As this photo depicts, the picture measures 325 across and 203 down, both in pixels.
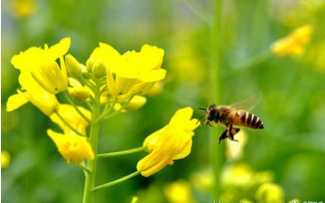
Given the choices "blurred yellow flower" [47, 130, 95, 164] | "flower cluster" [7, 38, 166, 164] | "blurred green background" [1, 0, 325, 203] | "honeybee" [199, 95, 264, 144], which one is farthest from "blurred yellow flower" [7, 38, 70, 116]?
"blurred green background" [1, 0, 325, 203]

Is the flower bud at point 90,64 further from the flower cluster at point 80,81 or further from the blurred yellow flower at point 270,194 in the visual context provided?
the blurred yellow flower at point 270,194

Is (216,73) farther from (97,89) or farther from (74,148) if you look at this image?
(74,148)

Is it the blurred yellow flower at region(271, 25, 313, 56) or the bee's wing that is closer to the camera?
the bee's wing

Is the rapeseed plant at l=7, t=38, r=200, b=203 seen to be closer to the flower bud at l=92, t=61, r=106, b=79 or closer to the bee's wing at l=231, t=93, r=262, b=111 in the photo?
the flower bud at l=92, t=61, r=106, b=79

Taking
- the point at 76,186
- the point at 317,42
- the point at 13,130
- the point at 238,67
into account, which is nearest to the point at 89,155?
the point at 238,67

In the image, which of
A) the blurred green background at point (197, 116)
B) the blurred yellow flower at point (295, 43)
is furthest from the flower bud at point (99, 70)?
the blurred yellow flower at point (295, 43)
